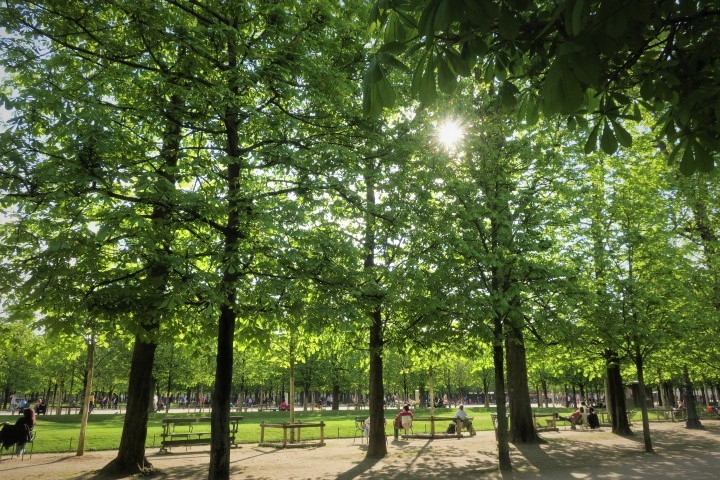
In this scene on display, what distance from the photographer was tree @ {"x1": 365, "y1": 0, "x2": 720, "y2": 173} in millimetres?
2377

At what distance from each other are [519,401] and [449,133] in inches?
430

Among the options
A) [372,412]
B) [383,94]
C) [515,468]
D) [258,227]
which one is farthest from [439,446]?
[383,94]

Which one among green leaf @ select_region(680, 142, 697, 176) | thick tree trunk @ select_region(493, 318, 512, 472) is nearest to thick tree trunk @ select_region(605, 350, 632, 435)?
thick tree trunk @ select_region(493, 318, 512, 472)

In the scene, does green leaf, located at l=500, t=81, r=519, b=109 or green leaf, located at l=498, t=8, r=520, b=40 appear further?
green leaf, located at l=500, t=81, r=519, b=109

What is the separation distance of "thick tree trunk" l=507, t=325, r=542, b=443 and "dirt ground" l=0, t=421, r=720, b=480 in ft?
2.64

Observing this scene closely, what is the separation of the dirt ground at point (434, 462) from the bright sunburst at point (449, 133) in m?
8.03

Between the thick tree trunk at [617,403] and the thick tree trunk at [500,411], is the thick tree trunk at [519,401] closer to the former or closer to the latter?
the thick tree trunk at [617,403]

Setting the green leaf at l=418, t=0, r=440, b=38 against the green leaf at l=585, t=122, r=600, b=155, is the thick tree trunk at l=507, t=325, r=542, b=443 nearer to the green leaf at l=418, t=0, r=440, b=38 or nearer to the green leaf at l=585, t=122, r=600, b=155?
the green leaf at l=585, t=122, r=600, b=155

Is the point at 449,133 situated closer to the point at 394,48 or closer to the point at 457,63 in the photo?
the point at 457,63

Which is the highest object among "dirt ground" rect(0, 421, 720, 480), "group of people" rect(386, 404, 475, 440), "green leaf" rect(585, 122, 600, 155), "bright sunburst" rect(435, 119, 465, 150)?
"bright sunburst" rect(435, 119, 465, 150)

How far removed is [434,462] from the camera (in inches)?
563

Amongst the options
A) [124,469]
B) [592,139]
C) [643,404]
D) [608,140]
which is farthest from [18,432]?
[643,404]

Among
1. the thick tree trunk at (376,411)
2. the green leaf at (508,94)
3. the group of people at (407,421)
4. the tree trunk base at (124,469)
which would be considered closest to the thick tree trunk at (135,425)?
the tree trunk base at (124,469)

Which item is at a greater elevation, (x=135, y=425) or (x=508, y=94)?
(x=508, y=94)
